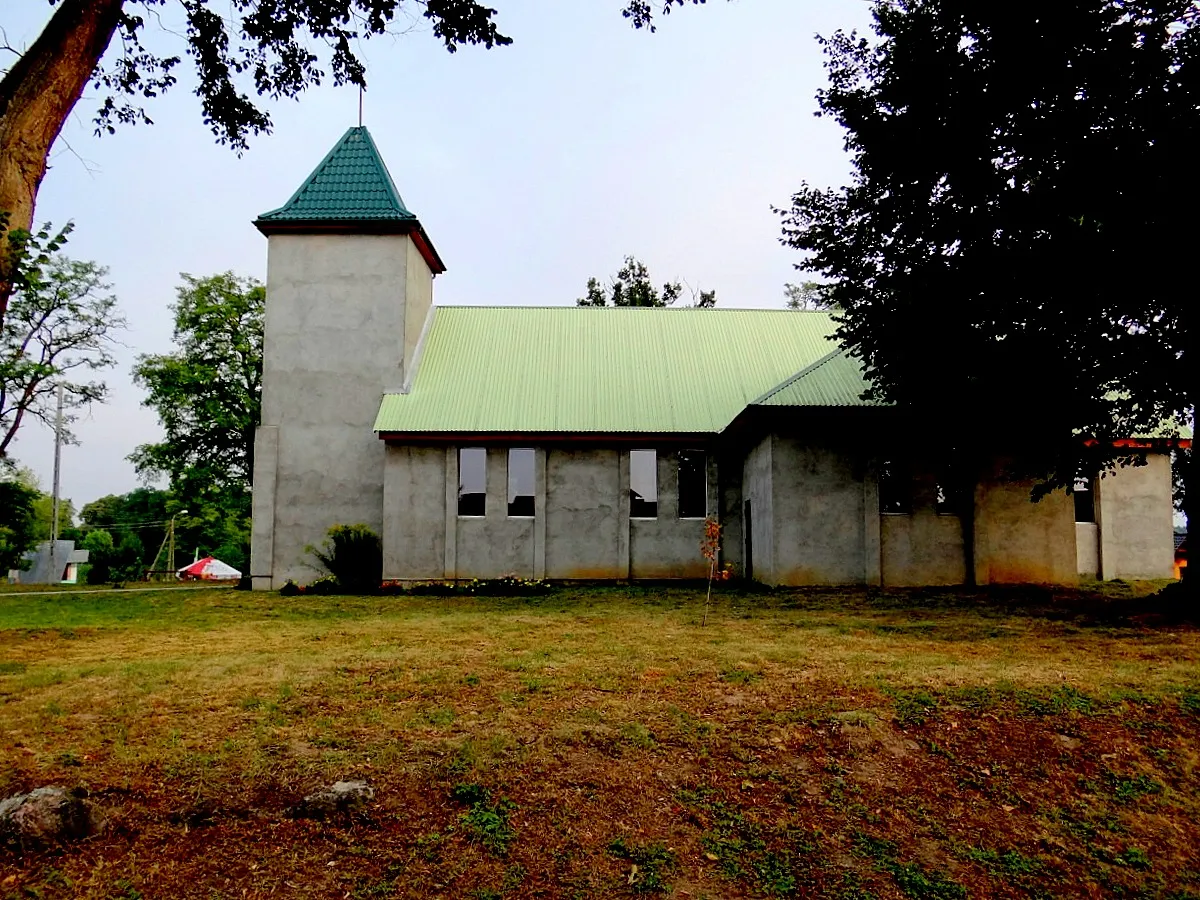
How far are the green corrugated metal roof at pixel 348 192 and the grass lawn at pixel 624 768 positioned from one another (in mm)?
14997

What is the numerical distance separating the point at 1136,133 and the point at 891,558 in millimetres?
9510

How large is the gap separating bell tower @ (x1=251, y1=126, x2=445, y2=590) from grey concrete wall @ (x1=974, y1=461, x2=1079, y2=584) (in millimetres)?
14725

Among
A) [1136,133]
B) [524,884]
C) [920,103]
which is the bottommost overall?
[524,884]

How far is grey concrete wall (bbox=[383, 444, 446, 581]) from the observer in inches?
829

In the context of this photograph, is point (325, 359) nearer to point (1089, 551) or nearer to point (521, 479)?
point (521, 479)

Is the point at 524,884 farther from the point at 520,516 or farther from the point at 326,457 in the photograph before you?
the point at 326,457

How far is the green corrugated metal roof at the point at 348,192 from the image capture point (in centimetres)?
2245

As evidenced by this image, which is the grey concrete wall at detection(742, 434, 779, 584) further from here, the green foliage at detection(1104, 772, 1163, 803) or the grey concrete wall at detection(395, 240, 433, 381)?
the green foliage at detection(1104, 772, 1163, 803)

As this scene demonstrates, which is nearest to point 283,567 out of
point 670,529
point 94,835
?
point 670,529

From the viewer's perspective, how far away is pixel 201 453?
114ft

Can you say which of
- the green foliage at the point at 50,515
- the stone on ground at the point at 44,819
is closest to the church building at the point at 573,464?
the stone on ground at the point at 44,819

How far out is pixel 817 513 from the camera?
60.0 feet

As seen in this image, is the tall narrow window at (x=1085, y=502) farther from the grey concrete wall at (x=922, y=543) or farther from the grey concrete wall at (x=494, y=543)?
the grey concrete wall at (x=494, y=543)

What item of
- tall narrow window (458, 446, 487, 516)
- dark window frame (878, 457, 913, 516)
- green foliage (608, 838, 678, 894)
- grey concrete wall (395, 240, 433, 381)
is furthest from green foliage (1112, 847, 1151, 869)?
grey concrete wall (395, 240, 433, 381)
